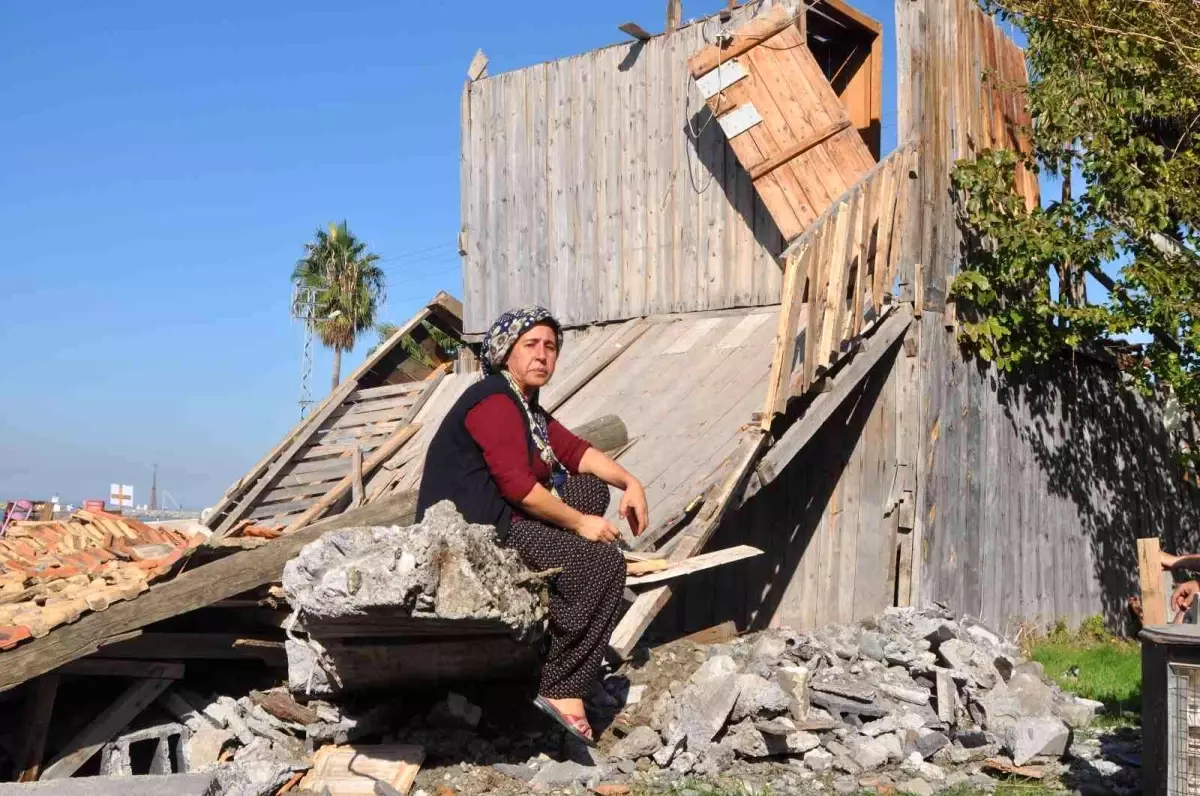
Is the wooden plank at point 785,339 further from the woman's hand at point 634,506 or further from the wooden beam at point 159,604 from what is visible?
the wooden beam at point 159,604

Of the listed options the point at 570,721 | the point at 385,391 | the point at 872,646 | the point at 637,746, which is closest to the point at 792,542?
the point at 872,646

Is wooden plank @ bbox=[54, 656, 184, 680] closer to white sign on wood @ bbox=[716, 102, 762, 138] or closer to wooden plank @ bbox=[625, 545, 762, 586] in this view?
wooden plank @ bbox=[625, 545, 762, 586]

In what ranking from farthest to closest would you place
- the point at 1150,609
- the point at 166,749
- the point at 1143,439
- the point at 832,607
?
the point at 1143,439, the point at 832,607, the point at 166,749, the point at 1150,609

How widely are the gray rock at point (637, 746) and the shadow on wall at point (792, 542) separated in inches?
137

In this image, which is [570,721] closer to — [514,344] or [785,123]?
[514,344]

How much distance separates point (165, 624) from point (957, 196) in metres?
6.96

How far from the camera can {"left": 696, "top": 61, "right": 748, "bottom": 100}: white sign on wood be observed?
388 inches

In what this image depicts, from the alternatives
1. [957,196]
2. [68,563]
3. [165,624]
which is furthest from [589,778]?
[957,196]

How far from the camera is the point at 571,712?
5.43 m

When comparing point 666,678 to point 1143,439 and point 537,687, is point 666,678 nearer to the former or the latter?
point 537,687

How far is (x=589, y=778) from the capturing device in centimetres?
555

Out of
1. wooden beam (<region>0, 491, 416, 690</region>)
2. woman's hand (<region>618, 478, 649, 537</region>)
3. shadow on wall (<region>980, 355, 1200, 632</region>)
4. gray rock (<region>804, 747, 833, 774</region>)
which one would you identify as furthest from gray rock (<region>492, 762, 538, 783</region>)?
shadow on wall (<region>980, 355, 1200, 632</region>)

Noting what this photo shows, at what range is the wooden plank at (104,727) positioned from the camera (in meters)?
6.33

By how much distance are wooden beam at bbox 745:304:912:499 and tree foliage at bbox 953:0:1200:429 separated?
1.03 m
